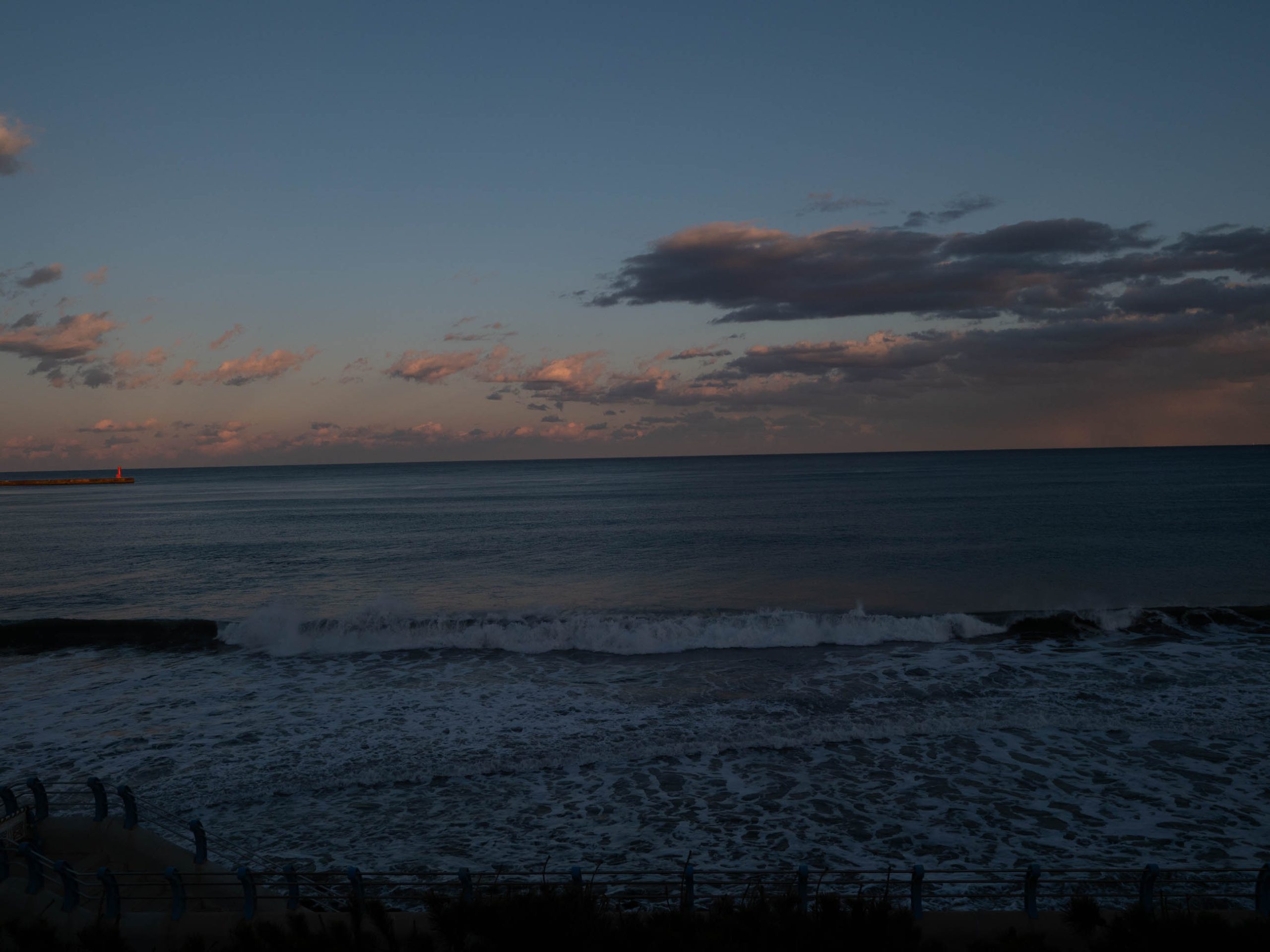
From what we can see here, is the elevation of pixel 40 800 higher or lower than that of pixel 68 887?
lower

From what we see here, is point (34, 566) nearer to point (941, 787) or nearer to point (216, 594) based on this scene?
point (216, 594)

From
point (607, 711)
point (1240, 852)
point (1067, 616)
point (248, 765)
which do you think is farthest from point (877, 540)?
point (248, 765)

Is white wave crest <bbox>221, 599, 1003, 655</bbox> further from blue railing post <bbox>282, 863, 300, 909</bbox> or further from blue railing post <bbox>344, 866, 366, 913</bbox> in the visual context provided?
blue railing post <bbox>344, 866, 366, 913</bbox>

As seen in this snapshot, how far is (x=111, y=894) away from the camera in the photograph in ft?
23.8

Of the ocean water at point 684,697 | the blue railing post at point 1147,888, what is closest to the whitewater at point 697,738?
the ocean water at point 684,697

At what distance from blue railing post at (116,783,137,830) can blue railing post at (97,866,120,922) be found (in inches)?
119

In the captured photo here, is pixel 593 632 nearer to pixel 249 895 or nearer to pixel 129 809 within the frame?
pixel 129 809

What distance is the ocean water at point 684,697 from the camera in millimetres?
11320

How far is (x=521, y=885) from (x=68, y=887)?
499 cm

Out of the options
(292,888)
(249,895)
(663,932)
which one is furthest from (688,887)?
(249,895)

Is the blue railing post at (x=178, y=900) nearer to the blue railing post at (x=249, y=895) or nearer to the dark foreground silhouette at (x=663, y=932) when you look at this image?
the blue railing post at (x=249, y=895)

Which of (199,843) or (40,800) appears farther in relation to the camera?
(40,800)

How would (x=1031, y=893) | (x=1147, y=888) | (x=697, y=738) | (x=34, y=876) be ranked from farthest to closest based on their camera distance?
(x=697, y=738) < (x=34, y=876) < (x=1031, y=893) < (x=1147, y=888)

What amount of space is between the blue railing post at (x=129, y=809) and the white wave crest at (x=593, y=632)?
13.5 m
